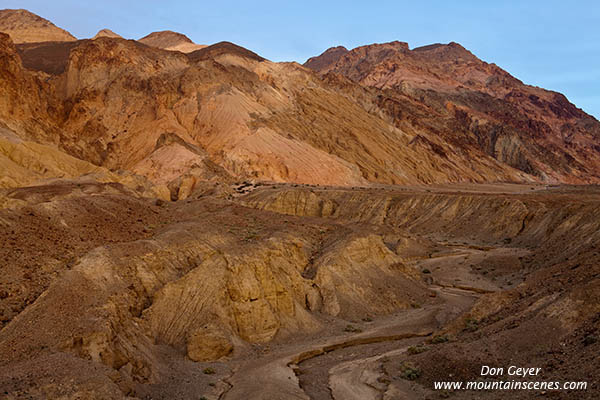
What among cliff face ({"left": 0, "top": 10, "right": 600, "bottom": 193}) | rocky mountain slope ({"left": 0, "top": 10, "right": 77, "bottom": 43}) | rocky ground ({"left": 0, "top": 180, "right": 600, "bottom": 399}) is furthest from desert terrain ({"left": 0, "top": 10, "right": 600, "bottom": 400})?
rocky mountain slope ({"left": 0, "top": 10, "right": 77, "bottom": 43})

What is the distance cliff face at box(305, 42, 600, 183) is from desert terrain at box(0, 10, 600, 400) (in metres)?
39.2

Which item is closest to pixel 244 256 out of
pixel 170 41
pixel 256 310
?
pixel 256 310

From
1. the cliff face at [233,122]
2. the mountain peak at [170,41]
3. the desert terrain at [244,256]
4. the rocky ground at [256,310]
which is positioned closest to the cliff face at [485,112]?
the cliff face at [233,122]

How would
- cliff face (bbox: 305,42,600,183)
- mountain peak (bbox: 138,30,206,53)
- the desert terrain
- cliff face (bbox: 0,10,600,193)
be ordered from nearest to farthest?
the desert terrain
cliff face (bbox: 0,10,600,193)
cliff face (bbox: 305,42,600,183)
mountain peak (bbox: 138,30,206,53)

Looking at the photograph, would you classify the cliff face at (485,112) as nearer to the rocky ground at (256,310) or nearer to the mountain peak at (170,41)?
the mountain peak at (170,41)

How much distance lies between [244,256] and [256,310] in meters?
2.50

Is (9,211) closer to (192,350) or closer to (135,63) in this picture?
(192,350)

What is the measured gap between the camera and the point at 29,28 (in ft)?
418

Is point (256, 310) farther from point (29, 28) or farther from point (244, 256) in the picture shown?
point (29, 28)

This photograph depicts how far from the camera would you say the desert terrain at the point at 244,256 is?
45.1 feet

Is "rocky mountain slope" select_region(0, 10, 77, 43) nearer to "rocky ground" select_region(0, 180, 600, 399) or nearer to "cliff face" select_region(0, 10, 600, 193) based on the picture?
"cliff face" select_region(0, 10, 600, 193)

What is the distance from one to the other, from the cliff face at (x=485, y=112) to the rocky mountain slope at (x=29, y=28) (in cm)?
8086

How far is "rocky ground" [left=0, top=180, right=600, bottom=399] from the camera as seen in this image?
13102mm

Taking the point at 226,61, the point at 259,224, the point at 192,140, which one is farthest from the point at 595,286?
the point at 226,61
